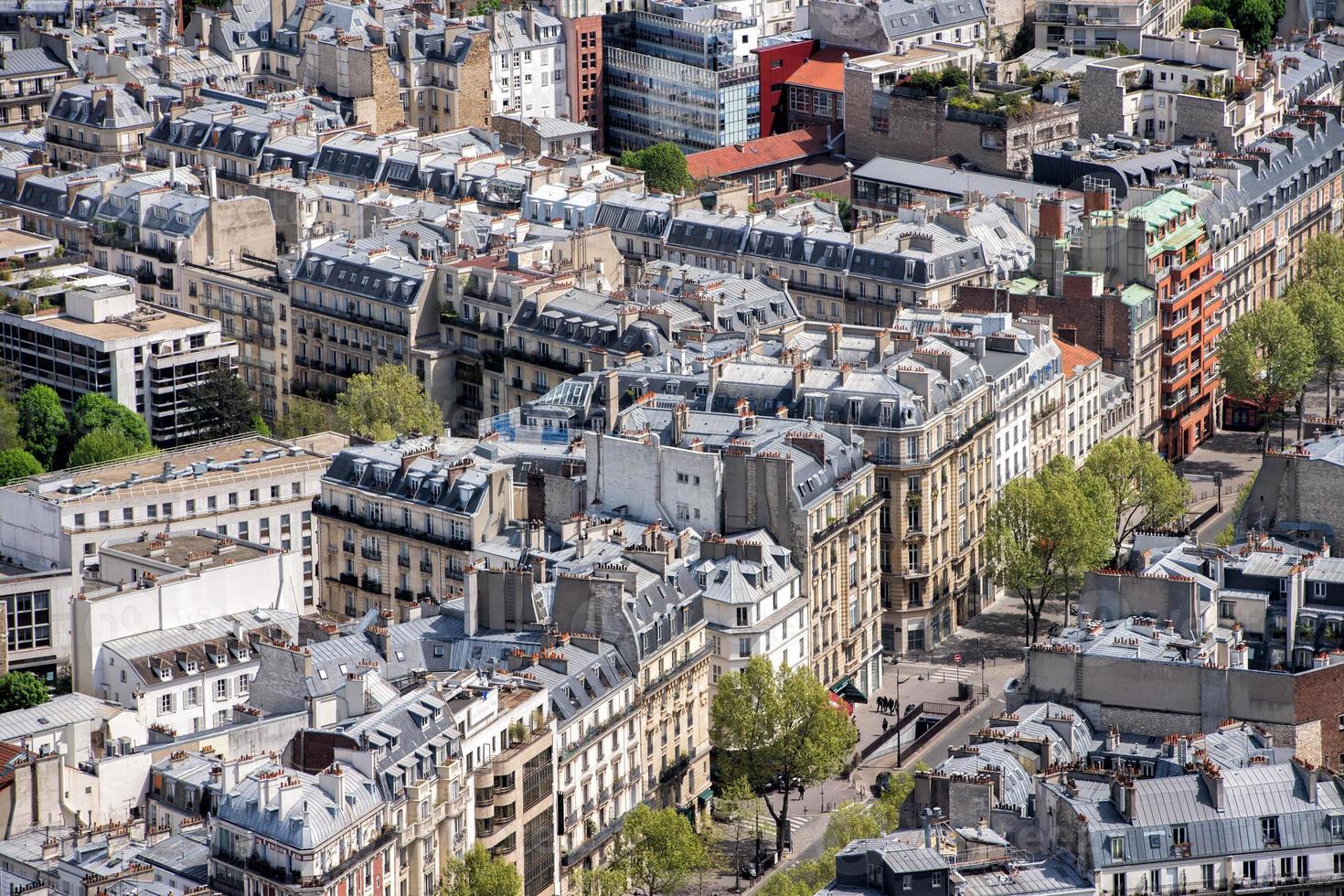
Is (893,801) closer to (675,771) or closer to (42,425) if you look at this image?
(675,771)

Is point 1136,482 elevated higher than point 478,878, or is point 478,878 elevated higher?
point 1136,482

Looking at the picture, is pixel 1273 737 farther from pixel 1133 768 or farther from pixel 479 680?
pixel 479 680

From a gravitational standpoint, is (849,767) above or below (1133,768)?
below

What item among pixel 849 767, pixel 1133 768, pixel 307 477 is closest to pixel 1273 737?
pixel 1133 768

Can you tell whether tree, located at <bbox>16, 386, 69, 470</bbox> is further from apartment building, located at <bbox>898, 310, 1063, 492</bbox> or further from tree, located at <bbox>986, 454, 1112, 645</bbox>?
tree, located at <bbox>986, 454, 1112, 645</bbox>

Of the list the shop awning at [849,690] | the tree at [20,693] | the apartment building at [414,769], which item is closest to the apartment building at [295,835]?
the apartment building at [414,769]

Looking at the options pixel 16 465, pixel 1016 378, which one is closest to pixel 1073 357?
pixel 1016 378
